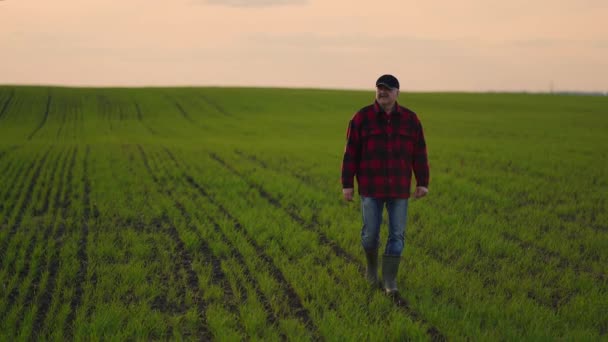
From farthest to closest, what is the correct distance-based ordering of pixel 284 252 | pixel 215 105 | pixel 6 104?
pixel 215 105
pixel 6 104
pixel 284 252

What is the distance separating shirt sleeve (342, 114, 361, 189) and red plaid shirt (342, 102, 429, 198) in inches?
0.4

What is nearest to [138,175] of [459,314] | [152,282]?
[152,282]

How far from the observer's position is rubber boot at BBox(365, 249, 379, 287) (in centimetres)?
568

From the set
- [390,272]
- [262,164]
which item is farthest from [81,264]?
[262,164]

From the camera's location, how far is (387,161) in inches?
208

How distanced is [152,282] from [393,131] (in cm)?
326

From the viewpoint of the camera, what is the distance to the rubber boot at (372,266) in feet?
18.6

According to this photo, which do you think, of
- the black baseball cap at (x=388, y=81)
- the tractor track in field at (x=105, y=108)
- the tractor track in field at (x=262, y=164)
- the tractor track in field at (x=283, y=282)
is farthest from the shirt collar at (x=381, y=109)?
the tractor track in field at (x=105, y=108)

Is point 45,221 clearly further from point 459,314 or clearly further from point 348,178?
point 459,314

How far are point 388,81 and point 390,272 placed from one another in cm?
203

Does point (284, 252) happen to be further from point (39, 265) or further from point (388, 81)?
point (39, 265)

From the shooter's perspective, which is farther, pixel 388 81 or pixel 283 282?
pixel 283 282

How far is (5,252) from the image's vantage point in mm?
7176

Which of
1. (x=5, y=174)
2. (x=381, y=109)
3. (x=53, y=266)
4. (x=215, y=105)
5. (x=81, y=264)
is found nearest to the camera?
(x=381, y=109)
